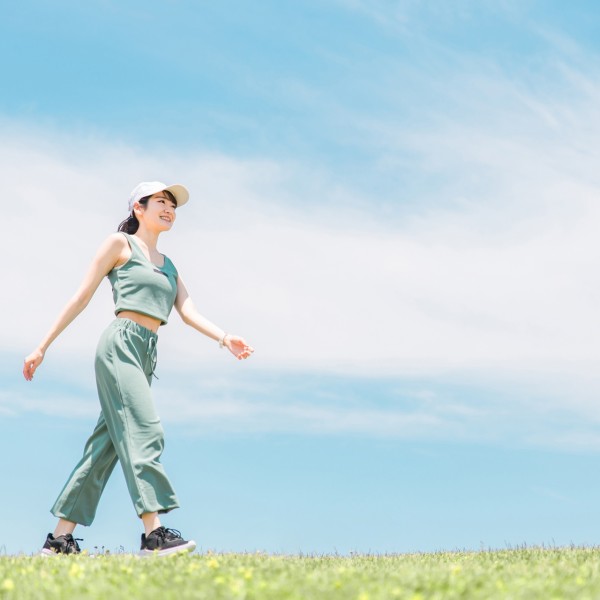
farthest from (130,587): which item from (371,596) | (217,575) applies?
(371,596)

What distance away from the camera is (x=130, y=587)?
21.3 ft

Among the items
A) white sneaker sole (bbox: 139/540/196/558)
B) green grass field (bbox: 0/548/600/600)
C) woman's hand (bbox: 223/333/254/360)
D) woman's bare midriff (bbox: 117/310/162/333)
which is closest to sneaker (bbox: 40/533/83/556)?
green grass field (bbox: 0/548/600/600)

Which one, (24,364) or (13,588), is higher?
(24,364)

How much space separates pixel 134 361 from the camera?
940cm

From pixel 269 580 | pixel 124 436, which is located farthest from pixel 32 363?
pixel 269 580

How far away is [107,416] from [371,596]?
421cm

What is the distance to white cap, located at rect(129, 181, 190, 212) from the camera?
1005 cm

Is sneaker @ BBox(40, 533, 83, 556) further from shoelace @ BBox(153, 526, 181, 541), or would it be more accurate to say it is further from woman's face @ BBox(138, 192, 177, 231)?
woman's face @ BBox(138, 192, 177, 231)

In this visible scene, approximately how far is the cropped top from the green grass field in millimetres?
2491

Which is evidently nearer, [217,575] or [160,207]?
[217,575]

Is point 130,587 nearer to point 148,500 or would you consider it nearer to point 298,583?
point 298,583

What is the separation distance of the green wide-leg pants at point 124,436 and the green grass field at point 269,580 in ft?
2.38

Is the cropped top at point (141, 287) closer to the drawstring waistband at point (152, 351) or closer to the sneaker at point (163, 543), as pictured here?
the drawstring waistband at point (152, 351)

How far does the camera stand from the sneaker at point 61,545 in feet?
31.9
